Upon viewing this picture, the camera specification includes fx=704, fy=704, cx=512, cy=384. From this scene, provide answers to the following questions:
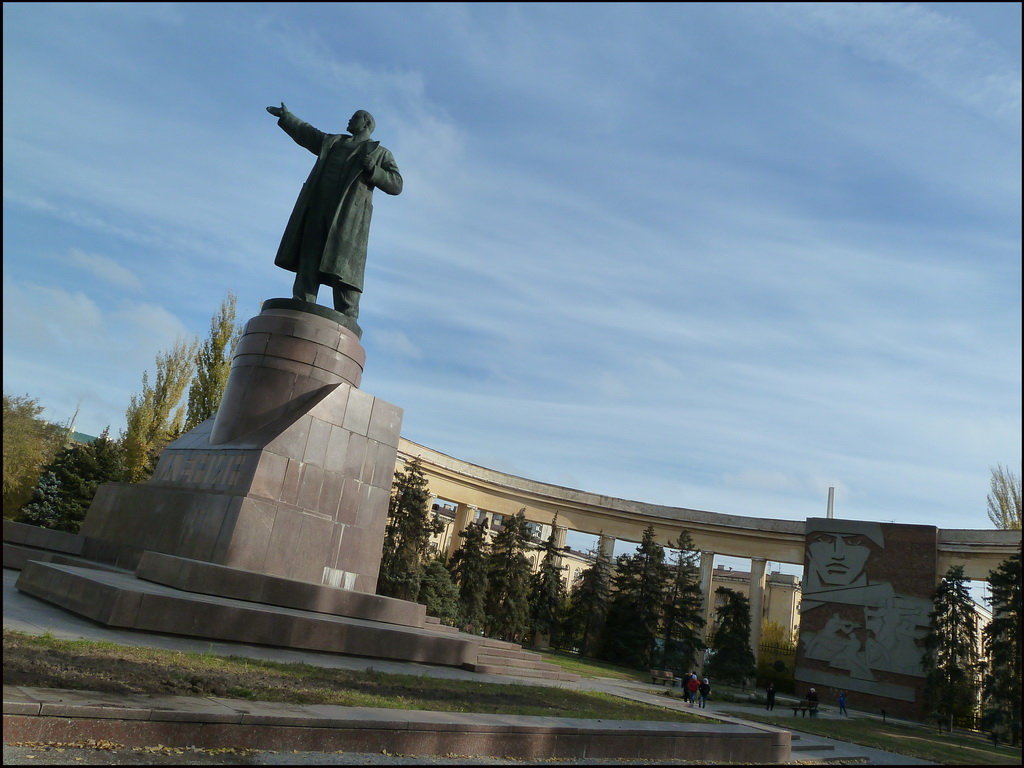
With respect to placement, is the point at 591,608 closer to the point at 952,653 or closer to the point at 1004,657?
the point at 952,653

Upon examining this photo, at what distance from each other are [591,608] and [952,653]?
15.4 metres

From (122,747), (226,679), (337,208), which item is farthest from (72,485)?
(122,747)

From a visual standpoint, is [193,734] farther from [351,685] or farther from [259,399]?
[259,399]

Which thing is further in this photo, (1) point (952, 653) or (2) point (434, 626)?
(1) point (952, 653)

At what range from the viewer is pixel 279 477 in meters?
10.5

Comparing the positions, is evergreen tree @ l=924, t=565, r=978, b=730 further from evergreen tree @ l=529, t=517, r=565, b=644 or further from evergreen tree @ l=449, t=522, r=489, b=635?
evergreen tree @ l=449, t=522, r=489, b=635

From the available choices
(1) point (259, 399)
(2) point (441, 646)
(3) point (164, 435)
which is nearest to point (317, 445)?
(1) point (259, 399)

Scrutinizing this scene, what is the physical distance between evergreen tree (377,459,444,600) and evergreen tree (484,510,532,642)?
A: 4125 mm

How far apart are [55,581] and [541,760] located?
6.17 metres

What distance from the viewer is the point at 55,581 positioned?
8438 mm

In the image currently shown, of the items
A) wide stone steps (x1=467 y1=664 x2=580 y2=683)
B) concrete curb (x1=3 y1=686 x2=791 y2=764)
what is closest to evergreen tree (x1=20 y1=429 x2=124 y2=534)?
wide stone steps (x1=467 y1=664 x2=580 y2=683)

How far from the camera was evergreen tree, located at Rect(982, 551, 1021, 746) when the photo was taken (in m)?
22.9

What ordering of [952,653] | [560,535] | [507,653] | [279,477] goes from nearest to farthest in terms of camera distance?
[279,477] < [507,653] < [952,653] < [560,535]

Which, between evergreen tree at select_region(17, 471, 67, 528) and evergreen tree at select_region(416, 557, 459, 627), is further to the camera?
evergreen tree at select_region(416, 557, 459, 627)
